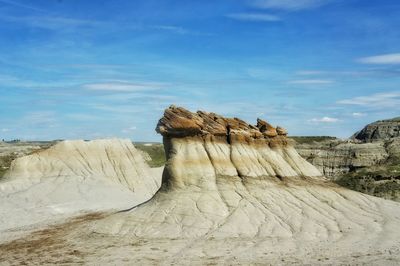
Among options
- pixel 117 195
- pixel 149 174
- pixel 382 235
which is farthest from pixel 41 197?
pixel 382 235

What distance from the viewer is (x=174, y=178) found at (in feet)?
116

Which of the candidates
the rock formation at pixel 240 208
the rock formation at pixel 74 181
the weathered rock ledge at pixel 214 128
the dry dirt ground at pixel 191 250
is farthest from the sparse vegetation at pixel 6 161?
the dry dirt ground at pixel 191 250

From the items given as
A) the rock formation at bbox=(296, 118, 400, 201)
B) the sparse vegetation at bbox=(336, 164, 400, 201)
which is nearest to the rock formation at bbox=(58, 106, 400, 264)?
the sparse vegetation at bbox=(336, 164, 400, 201)

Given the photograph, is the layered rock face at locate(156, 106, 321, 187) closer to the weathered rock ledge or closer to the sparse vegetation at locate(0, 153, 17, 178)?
the weathered rock ledge

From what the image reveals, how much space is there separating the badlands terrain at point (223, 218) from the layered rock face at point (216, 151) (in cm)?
7

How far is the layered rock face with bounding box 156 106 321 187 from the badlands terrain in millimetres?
70

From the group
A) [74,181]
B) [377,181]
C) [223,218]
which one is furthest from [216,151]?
[377,181]

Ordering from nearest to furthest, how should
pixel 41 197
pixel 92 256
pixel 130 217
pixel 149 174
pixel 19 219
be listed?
pixel 92 256
pixel 130 217
pixel 19 219
pixel 41 197
pixel 149 174

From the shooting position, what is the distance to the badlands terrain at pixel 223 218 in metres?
26.9

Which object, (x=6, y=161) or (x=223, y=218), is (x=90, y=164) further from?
(x=6, y=161)

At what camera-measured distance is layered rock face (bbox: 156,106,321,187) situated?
35.8 m

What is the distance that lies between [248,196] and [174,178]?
15.7 feet

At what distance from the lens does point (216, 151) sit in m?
37.1

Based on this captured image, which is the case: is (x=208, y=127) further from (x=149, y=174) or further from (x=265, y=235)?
(x=149, y=174)
